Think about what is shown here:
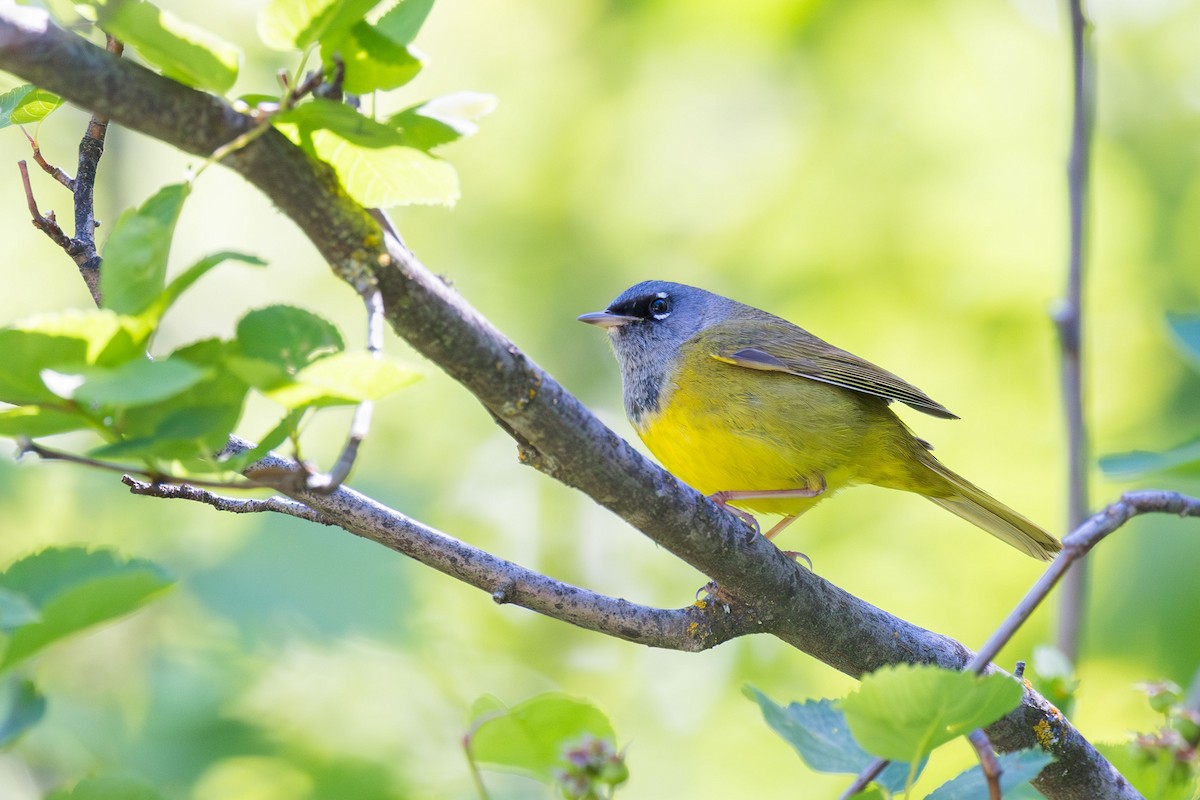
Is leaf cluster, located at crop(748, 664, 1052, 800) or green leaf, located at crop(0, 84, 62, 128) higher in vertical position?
green leaf, located at crop(0, 84, 62, 128)

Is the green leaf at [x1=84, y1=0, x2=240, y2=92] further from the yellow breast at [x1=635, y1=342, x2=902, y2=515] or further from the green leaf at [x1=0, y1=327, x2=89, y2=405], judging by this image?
the yellow breast at [x1=635, y1=342, x2=902, y2=515]

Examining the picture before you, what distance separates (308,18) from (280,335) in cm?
43

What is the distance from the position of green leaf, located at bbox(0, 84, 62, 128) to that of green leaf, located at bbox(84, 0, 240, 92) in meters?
0.70

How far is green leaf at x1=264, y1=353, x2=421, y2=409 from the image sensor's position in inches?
54.9

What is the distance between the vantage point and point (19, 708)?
1.39 meters

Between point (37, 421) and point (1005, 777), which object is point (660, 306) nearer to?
point (1005, 777)

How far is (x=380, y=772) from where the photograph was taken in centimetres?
521

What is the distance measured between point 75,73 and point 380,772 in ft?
14.3

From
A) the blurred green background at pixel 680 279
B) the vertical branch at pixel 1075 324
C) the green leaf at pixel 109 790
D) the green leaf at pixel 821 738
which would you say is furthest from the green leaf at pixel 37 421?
the blurred green background at pixel 680 279

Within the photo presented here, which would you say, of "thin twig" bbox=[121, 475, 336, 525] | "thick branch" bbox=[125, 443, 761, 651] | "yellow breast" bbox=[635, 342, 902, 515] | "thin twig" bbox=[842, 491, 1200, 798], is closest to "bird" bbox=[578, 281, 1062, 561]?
"yellow breast" bbox=[635, 342, 902, 515]

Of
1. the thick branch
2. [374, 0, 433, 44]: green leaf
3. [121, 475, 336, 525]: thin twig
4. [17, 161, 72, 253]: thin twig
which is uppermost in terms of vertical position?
[374, 0, 433, 44]: green leaf

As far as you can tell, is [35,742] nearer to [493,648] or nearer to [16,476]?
[16,476]

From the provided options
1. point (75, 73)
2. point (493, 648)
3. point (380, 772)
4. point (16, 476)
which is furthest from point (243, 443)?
point (493, 648)

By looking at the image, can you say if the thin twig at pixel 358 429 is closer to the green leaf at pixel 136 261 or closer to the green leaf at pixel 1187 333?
the green leaf at pixel 136 261
